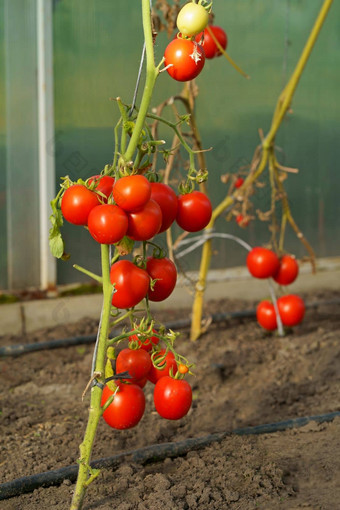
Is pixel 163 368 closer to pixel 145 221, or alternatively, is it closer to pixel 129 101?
pixel 145 221

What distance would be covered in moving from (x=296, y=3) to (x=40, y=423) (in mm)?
2781

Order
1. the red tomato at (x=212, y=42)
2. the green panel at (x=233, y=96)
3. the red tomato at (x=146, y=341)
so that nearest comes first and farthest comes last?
the red tomato at (x=146, y=341) < the red tomato at (x=212, y=42) < the green panel at (x=233, y=96)

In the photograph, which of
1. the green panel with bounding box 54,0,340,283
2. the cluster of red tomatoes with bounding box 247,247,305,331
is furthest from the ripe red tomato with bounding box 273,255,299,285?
the green panel with bounding box 54,0,340,283

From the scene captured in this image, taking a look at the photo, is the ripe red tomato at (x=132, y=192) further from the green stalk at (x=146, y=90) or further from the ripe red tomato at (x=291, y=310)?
the ripe red tomato at (x=291, y=310)

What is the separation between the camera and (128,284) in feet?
4.24

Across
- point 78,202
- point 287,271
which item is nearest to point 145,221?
point 78,202

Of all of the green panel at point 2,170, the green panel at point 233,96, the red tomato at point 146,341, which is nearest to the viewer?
the red tomato at point 146,341

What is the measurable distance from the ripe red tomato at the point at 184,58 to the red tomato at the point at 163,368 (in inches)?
23.6

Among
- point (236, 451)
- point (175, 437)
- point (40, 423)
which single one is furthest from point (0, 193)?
point (236, 451)

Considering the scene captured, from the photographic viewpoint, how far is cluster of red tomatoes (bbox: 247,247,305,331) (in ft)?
8.59

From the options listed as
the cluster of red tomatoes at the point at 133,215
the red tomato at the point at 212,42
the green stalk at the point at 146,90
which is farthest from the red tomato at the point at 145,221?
the red tomato at the point at 212,42

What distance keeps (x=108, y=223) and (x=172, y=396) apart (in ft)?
1.40

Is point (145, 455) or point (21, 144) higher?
point (21, 144)

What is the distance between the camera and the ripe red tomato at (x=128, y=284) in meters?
1.29
